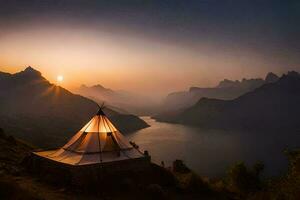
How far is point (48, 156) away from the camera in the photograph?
25.0 meters

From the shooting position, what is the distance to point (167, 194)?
21094mm

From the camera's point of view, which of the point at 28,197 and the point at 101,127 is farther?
the point at 101,127

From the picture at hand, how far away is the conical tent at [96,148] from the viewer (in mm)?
23578

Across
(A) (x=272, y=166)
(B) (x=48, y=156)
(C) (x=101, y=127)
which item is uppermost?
(C) (x=101, y=127)

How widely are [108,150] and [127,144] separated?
2112mm

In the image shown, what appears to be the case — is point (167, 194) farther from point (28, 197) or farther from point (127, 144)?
point (28, 197)

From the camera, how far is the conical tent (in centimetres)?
2358

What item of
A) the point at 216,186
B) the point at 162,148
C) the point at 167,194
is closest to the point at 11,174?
the point at 167,194

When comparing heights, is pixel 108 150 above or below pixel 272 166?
above

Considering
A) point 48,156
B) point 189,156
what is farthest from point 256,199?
point 189,156

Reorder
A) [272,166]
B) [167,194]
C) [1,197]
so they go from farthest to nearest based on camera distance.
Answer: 1. [272,166]
2. [167,194]
3. [1,197]

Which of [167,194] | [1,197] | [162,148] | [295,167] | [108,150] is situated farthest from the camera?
[162,148]

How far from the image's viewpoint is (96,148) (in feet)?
80.1

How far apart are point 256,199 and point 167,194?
535cm
